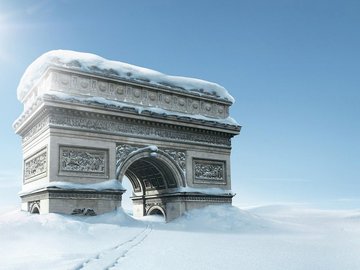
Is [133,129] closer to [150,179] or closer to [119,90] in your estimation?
[119,90]

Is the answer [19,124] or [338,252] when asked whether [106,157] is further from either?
[338,252]

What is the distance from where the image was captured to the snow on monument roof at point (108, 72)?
788 inches

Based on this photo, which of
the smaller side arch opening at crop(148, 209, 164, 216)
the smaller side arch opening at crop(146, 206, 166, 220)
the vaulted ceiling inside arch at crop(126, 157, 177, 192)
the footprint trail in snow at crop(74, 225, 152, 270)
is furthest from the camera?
the smaller side arch opening at crop(148, 209, 164, 216)

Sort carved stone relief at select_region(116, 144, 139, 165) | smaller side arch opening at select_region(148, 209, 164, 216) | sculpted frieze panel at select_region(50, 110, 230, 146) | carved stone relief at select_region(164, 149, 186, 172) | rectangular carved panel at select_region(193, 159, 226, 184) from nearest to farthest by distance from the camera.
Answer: sculpted frieze panel at select_region(50, 110, 230, 146) < carved stone relief at select_region(116, 144, 139, 165) < carved stone relief at select_region(164, 149, 186, 172) < rectangular carved panel at select_region(193, 159, 226, 184) < smaller side arch opening at select_region(148, 209, 164, 216)

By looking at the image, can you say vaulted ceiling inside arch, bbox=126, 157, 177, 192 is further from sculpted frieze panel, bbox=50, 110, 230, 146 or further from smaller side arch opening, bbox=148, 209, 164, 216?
sculpted frieze panel, bbox=50, 110, 230, 146

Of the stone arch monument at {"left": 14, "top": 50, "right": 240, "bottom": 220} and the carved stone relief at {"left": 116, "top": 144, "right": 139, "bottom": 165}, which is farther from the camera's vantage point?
the carved stone relief at {"left": 116, "top": 144, "right": 139, "bottom": 165}

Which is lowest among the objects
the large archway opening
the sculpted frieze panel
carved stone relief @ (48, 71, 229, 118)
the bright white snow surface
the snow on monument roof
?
the bright white snow surface

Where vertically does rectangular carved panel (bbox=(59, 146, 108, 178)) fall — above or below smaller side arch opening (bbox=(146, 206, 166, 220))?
above

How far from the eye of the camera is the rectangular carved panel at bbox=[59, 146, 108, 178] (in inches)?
741

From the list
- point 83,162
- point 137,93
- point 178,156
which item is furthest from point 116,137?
point 178,156

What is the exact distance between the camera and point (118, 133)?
20.5m

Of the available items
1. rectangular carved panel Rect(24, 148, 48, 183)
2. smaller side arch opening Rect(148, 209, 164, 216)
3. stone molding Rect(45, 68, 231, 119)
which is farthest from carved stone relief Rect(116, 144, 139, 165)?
smaller side arch opening Rect(148, 209, 164, 216)

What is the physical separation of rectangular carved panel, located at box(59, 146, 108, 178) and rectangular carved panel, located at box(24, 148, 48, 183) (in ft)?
3.10

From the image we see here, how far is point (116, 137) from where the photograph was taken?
20.4 meters
